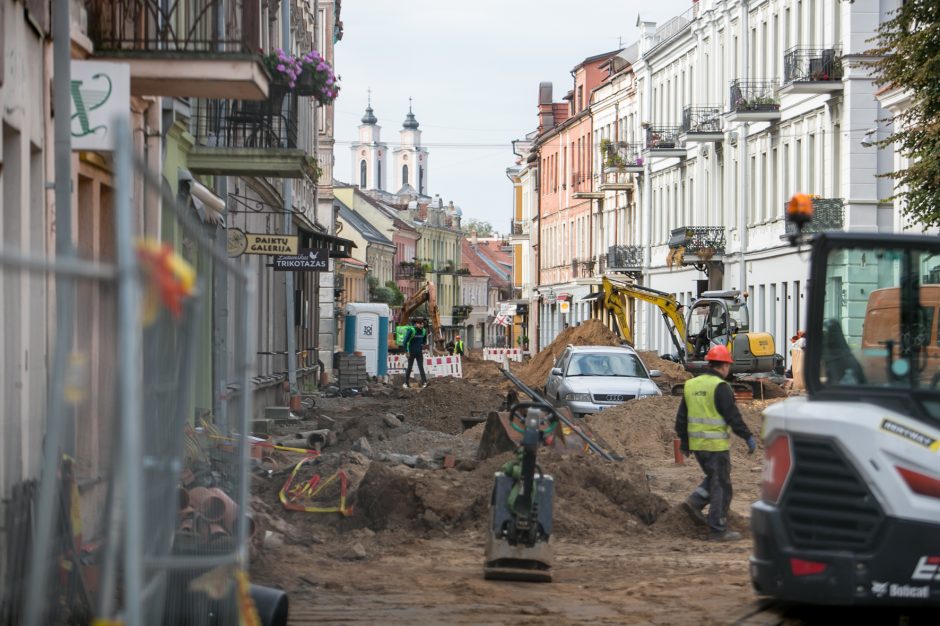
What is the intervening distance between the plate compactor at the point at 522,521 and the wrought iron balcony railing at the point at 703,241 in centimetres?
4174

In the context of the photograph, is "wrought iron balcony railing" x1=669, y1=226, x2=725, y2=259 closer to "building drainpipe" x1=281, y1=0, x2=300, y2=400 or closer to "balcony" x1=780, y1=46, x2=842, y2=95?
"balcony" x1=780, y1=46, x2=842, y2=95

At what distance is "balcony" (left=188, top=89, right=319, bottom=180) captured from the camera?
20.1m

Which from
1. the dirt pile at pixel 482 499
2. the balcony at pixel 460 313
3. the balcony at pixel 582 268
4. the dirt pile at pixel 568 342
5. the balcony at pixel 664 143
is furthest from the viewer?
the balcony at pixel 460 313

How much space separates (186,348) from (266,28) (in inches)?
1082

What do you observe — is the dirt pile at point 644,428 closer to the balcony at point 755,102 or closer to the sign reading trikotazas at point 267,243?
the sign reading trikotazas at point 267,243

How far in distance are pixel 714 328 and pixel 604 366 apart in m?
16.3

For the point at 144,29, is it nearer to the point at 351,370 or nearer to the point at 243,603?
the point at 243,603

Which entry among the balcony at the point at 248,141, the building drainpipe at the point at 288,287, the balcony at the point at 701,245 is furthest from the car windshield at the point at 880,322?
the balcony at the point at 701,245

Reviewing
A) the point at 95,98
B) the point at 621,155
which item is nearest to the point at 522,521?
the point at 95,98

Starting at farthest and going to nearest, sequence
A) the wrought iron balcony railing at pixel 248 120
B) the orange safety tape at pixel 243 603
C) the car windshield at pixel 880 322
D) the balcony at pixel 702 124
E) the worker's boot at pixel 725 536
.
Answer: the balcony at pixel 702 124
the wrought iron balcony railing at pixel 248 120
the worker's boot at pixel 725 536
the car windshield at pixel 880 322
the orange safety tape at pixel 243 603

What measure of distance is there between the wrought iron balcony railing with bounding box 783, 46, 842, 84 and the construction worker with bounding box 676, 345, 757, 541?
28.7 m

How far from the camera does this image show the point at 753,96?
4891 cm

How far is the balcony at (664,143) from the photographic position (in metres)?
59.8

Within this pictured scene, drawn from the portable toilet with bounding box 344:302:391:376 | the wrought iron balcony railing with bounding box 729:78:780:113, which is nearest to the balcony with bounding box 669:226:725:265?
the wrought iron balcony railing with bounding box 729:78:780:113
